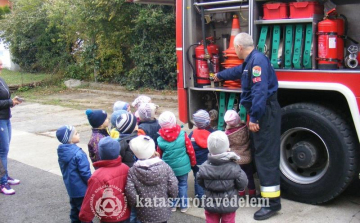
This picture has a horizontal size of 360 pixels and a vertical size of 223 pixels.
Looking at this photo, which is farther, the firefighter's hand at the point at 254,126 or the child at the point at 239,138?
the child at the point at 239,138

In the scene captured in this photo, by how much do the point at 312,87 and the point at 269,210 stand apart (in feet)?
4.41

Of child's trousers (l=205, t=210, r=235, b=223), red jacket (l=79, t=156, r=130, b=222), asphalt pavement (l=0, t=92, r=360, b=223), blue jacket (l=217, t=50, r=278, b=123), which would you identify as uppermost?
blue jacket (l=217, t=50, r=278, b=123)

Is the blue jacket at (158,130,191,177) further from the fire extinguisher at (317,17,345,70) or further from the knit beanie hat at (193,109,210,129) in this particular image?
the fire extinguisher at (317,17,345,70)

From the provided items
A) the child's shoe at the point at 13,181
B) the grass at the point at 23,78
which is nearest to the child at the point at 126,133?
the child's shoe at the point at 13,181

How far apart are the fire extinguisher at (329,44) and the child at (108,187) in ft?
7.77

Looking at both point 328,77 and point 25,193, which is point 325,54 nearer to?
point 328,77

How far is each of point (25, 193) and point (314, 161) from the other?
3590 mm

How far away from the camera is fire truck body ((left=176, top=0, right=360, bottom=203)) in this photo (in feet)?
14.5

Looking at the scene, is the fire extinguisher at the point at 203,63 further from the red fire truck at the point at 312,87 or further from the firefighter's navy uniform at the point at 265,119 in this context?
the firefighter's navy uniform at the point at 265,119

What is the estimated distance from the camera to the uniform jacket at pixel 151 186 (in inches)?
141

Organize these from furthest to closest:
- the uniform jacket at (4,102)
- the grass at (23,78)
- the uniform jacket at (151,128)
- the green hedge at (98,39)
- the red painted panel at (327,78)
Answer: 1. the grass at (23,78)
2. the green hedge at (98,39)
3. the uniform jacket at (4,102)
4. the uniform jacket at (151,128)
5. the red painted panel at (327,78)

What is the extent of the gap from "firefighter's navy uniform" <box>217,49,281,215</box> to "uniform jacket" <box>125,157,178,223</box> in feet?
4.05

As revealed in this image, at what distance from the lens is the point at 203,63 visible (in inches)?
219

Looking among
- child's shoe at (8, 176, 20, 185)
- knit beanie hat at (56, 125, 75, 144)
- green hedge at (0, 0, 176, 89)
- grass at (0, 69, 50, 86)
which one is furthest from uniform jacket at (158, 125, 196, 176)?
grass at (0, 69, 50, 86)
